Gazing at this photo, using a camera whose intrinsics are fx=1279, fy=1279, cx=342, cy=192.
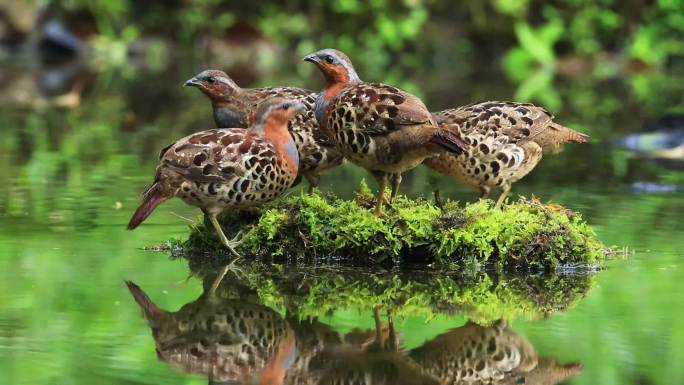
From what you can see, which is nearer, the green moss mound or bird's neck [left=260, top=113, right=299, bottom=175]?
the green moss mound

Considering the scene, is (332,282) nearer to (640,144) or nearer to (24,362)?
(24,362)

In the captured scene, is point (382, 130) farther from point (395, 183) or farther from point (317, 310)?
point (317, 310)

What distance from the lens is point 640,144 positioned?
1298 cm

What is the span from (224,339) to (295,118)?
2.59 metres

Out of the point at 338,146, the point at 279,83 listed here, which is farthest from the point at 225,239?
the point at 279,83

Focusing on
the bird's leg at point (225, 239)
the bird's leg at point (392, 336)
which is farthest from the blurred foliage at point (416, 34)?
the bird's leg at point (392, 336)

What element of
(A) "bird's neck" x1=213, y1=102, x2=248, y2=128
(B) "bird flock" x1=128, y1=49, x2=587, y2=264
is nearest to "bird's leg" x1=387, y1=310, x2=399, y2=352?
(B) "bird flock" x1=128, y1=49, x2=587, y2=264

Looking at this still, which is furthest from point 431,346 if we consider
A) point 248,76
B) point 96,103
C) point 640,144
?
point 248,76

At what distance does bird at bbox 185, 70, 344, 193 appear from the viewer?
812cm

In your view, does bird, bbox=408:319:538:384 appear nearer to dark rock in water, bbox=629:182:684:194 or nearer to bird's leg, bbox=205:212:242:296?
bird's leg, bbox=205:212:242:296

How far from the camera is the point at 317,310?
21.1 ft

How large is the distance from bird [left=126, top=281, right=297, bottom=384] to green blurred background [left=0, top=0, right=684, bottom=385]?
0.11m

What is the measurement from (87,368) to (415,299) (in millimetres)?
1970

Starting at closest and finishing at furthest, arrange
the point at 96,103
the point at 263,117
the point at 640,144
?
the point at 263,117 → the point at 640,144 → the point at 96,103
